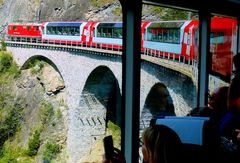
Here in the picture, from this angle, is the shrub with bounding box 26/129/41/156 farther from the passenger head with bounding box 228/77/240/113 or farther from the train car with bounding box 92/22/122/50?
the passenger head with bounding box 228/77/240/113

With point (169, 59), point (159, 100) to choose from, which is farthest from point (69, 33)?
point (169, 59)

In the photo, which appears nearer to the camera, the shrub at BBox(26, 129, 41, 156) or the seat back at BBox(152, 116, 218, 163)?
the seat back at BBox(152, 116, 218, 163)

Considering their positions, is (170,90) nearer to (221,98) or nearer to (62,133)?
(221,98)

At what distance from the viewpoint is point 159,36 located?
24.3 feet

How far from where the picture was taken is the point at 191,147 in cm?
107

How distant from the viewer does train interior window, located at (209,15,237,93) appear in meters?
3.10

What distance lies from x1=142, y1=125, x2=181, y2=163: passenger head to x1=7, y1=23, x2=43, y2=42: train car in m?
17.1

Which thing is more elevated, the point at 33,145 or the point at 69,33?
the point at 69,33

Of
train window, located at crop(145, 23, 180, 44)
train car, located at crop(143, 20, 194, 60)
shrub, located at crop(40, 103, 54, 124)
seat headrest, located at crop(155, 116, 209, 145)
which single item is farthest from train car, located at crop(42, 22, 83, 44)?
seat headrest, located at crop(155, 116, 209, 145)

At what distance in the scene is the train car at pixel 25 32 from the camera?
18.0 meters

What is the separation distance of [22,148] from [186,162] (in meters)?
17.4

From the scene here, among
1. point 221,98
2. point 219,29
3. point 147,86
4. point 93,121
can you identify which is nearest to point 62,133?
point 93,121

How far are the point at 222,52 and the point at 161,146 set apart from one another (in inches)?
106

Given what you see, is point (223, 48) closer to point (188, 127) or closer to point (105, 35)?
point (188, 127)
